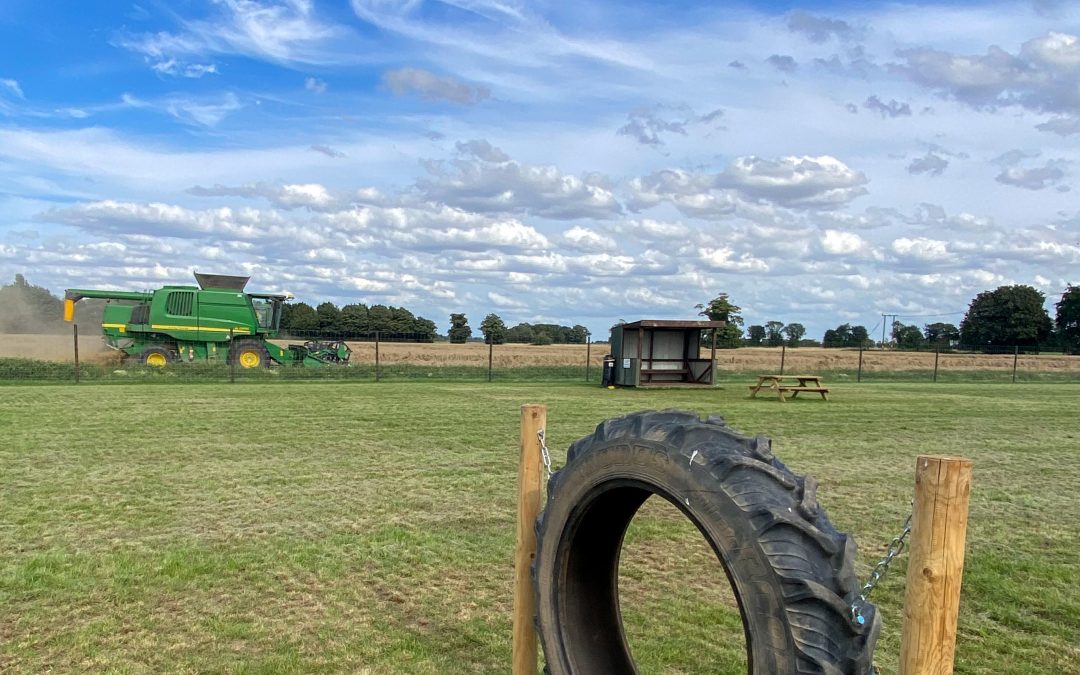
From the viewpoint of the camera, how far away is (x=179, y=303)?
2855 cm

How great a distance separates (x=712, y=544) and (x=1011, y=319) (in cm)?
8850

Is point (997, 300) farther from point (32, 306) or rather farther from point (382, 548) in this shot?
point (382, 548)

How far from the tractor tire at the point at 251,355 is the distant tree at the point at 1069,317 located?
7362 centimetres

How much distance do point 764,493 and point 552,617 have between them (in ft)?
4.16

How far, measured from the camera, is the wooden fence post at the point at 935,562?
2.13m

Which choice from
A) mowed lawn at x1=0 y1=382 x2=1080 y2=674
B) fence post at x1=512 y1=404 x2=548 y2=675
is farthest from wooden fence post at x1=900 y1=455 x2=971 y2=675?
mowed lawn at x1=0 y1=382 x2=1080 y2=674

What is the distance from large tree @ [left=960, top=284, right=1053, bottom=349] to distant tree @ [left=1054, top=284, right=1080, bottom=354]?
3.89 feet

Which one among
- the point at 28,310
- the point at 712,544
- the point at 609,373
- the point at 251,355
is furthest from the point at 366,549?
the point at 28,310

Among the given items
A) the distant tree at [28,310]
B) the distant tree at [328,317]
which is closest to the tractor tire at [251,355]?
the distant tree at [28,310]

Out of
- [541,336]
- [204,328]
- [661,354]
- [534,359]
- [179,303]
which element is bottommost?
[534,359]

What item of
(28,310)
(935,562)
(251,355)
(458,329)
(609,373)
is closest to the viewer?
(935,562)

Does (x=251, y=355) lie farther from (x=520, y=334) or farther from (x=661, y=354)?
(x=520, y=334)

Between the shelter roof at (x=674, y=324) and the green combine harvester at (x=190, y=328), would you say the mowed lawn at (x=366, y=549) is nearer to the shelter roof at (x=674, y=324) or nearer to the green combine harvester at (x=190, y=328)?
the shelter roof at (x=674, y=324)

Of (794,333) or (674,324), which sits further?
(794,333)
